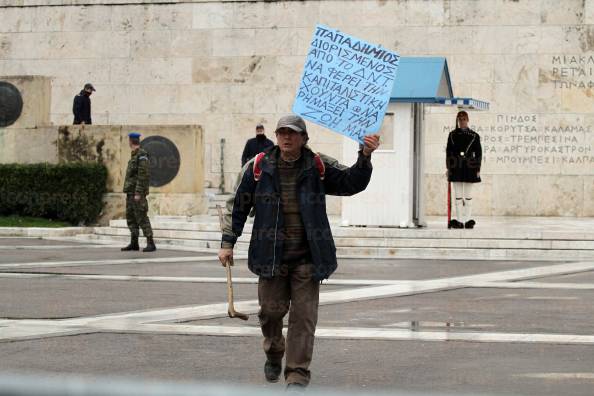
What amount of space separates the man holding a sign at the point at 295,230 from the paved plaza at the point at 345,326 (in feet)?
1.86

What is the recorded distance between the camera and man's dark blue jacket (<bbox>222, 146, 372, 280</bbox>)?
6.64 m

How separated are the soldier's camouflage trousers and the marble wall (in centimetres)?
857

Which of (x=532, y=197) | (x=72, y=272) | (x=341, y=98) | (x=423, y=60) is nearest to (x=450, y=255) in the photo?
(x=423, y=60)

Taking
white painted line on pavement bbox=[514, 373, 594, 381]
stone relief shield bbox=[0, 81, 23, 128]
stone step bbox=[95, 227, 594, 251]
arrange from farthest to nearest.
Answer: stone relief shield bbox=[0, 81, 23, 128]
stone step bbox=[95, 227, 594, 251]
white painted line on pavement bbox=[514, 373, 594, 381]

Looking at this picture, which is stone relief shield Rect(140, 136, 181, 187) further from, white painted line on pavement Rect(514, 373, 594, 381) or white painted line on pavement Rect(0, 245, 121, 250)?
white painted line on pavement Rect(514, 373, 594, 381)

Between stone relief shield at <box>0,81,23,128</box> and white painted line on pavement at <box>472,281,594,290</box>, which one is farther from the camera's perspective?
stone relief shield at <box>0,81,23,128</box>

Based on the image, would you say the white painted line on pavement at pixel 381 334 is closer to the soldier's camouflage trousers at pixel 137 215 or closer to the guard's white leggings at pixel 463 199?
the soldier's camouflage trousers at pixel 137 215

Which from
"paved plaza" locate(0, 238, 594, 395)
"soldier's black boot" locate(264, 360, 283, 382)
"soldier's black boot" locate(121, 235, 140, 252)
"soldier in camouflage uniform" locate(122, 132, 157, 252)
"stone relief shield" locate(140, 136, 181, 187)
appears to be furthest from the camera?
"stone relief shield" locate(140, 136, 181, 187)

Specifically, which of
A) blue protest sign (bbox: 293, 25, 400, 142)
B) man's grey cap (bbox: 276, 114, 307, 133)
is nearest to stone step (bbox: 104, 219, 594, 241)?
blue protest sign (bbox: 293, 25, 400, 142)

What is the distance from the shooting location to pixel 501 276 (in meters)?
14.8

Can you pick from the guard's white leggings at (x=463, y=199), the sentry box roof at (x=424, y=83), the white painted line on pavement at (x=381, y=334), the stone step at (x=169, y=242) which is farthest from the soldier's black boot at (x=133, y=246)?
the white painted line on pavement at (x=381, y=334)

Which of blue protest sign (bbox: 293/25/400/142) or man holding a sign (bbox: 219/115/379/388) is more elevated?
blue protest sign (bbox: 293/25/400/142)

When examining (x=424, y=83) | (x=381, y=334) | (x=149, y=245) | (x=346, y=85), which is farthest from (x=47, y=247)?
(x=346, y=85)

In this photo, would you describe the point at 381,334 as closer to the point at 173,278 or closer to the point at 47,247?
the point at 173,278
